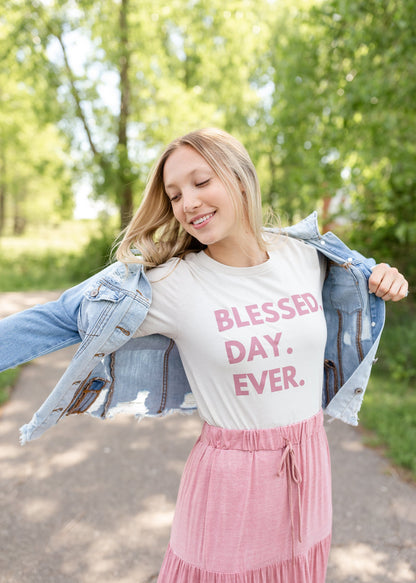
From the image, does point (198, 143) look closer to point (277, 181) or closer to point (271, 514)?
point (271, 514)

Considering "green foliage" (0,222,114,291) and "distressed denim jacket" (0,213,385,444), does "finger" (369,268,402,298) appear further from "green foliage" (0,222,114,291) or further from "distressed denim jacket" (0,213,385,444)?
→ "green foliage" (0,222,114,291)

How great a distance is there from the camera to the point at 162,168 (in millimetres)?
1768

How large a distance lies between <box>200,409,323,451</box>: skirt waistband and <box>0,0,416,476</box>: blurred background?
1224 millimetres

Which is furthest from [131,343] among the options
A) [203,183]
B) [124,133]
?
[124,133]

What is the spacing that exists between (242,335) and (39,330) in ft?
2.10

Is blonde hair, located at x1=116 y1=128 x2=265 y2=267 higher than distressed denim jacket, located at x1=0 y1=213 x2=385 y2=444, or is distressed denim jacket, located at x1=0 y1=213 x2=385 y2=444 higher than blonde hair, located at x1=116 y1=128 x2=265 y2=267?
blonde hair, located at x1=116 y1=128 x2=265 y2=267

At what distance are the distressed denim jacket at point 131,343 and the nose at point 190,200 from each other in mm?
264

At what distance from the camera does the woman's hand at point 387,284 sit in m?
1.85

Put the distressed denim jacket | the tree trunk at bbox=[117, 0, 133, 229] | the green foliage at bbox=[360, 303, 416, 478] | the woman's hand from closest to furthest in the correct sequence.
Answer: the distressed denim jacket, the woman's hand, the green foliage at bbox=[360, 303, 416, 478], the tree trunk at bbox=[117, 0, 133, 229]

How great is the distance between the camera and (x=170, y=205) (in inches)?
74.0

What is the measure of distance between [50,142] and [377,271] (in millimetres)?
26278

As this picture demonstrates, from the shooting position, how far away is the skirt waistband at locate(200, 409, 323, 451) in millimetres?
1688

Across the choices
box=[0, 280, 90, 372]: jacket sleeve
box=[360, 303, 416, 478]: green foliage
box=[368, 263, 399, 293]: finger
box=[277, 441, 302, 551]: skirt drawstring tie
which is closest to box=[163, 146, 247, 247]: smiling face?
box=[0, 280, 90, 372]: jacket sleeve

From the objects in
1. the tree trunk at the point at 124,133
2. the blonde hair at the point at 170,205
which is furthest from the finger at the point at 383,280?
the tree trunk at the point at 124,133
